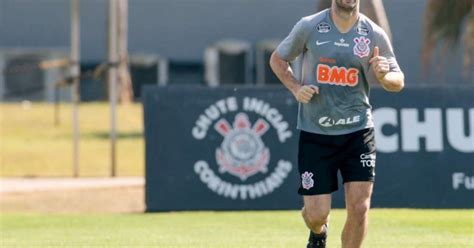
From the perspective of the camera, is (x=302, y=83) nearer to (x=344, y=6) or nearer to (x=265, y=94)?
(x=344, y=6)

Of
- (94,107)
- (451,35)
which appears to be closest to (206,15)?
(94,107)

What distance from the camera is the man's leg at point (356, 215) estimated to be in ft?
30.0

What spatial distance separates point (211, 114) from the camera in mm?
16562

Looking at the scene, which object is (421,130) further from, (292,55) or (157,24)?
(157,24)

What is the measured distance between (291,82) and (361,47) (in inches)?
22.6

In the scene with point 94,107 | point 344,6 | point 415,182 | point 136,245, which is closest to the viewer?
point 344,6

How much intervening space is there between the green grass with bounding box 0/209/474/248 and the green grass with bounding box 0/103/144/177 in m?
8.27

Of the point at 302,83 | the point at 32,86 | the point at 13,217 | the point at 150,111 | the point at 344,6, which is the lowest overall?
the point at 32,86

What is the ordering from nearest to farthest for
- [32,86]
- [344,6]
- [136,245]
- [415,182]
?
[344,6] → [136,245] → [415,182] → [32,86]

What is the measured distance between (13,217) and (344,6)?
8488mm

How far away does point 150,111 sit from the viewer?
1673 centimetres

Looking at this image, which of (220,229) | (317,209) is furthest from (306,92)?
(220,229)

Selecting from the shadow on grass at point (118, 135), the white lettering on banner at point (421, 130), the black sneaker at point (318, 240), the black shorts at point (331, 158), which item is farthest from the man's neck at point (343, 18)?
the shadow on grass at point (118, 135)

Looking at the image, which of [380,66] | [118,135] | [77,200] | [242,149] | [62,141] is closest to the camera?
[380,66]
